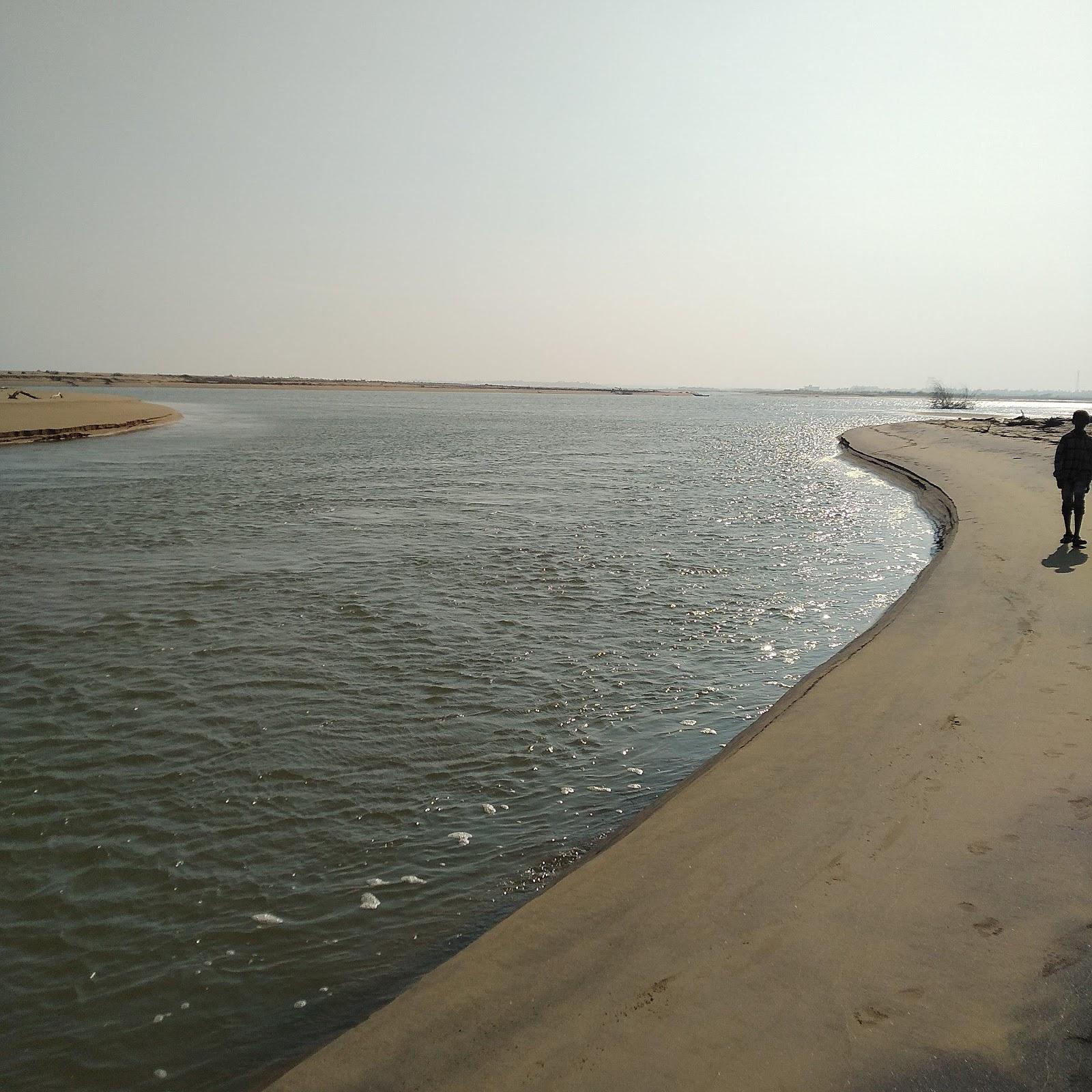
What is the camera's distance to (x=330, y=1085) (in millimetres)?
3463

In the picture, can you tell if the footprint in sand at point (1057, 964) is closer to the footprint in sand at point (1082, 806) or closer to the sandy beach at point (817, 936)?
the sandy beach at point (817, 936)

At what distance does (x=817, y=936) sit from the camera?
13.8 ft

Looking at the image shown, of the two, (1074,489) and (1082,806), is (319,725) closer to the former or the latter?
(1082,806)

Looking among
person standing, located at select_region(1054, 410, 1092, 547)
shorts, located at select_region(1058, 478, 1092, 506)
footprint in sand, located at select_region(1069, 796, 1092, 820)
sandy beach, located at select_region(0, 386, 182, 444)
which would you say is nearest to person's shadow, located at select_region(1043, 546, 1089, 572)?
person standing, located at select_region(1054, 410, 1092, 547)

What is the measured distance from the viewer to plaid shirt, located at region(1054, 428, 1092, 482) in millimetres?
13547

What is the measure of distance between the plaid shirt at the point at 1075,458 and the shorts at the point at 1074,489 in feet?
0.12

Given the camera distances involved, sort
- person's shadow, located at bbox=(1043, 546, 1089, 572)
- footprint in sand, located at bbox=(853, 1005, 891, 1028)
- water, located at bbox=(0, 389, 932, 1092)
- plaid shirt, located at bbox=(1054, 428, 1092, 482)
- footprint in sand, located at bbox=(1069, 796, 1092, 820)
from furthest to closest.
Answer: plaid shirt, located at bbox=(1054, 428, 1092, 482) → person's shadow, located at bbox=(1043, 546, 1089, 572) → footprint in sand, located at bbox=(1069, 796, 1092, 820) → water, located at bbox=(0, 389, 932, 1092) → footprint in sand, located at bbox=(853, 1005, 891, 1028)

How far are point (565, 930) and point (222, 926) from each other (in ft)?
7.57

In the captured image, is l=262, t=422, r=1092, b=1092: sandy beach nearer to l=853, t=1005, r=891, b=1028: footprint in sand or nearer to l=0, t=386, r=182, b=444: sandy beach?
l=853, t=1005, r=891, b=1028: footprint in sand

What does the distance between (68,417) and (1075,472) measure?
2135 inches

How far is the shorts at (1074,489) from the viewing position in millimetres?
13664

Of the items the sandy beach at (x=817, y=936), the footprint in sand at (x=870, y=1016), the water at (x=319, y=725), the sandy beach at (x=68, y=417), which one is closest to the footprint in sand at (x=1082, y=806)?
the sandy beach at (x=817, y=936)

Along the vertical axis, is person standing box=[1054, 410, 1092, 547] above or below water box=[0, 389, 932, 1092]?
above

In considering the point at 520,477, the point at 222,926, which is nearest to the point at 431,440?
the point at 520,477
